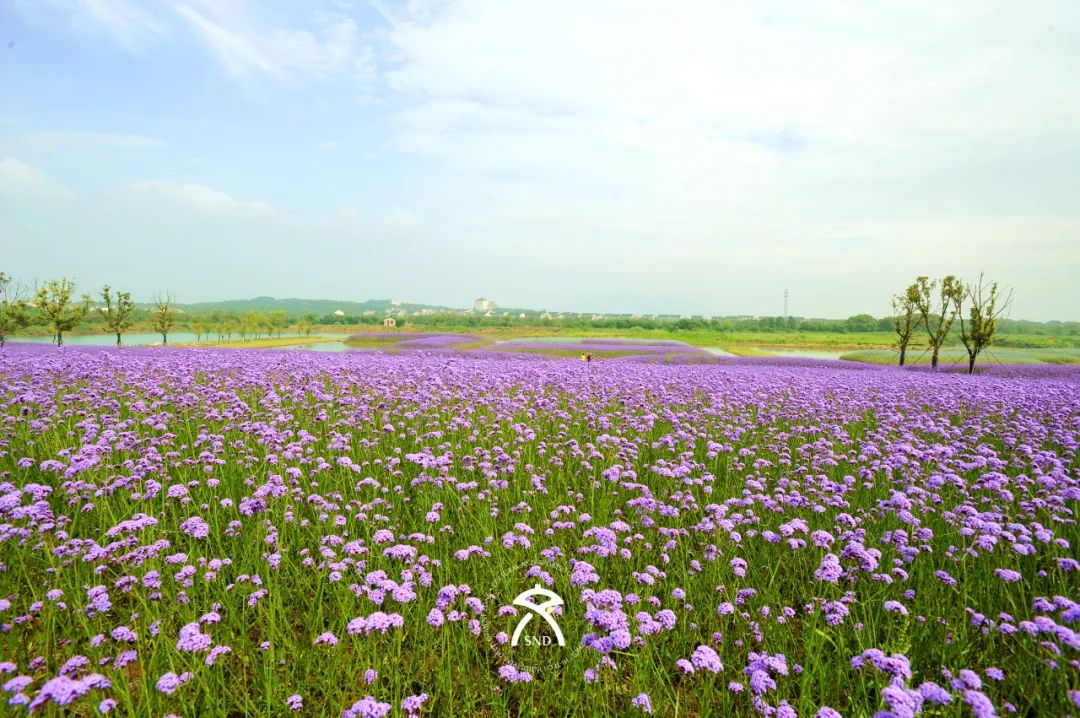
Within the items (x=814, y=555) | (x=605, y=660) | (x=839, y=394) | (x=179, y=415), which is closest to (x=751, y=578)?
(x=814, y=555)

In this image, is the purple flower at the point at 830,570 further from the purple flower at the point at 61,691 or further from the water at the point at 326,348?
the water at the point at 326,348

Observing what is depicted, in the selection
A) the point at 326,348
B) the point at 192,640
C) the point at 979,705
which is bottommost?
the point at 326,348

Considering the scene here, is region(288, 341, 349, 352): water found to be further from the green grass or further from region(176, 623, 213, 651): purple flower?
the green grass

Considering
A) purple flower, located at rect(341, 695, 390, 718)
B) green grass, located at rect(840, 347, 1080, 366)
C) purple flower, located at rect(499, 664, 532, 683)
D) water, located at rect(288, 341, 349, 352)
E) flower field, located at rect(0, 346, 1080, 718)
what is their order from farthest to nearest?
green grass, located at rect(840, 347, 1080, 366)
water, located at rect(288, 341, 349, 352)
flower field, located at rect(0, 346, 1080, 718)
purple flower, located at rect(499, 664, 532, 683)
purple flower, located at rect(341, 695, 390, 718)

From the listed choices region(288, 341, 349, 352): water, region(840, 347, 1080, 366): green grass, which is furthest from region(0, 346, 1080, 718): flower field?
region(840, 347, 1080, 366): green grass

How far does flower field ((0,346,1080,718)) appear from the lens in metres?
2.99

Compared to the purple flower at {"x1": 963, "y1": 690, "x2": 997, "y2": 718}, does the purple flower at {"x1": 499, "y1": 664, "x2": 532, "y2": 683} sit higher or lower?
lower

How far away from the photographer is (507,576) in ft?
13.1

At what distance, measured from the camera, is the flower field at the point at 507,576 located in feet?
9.80

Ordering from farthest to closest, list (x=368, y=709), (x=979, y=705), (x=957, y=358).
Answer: (x=957, y=358) → (x=368, y=709) → (x=979, y=705)

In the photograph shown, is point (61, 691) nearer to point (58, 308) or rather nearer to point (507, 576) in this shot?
point (507, 576)

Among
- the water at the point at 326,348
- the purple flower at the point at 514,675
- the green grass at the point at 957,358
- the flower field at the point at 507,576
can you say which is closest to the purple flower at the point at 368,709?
the flower field at the point at 507,576

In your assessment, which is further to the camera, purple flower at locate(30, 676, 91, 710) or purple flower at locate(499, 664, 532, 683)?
purple flower at locate(499, 664, 532, 683)

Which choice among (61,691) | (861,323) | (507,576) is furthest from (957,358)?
(861,323)
